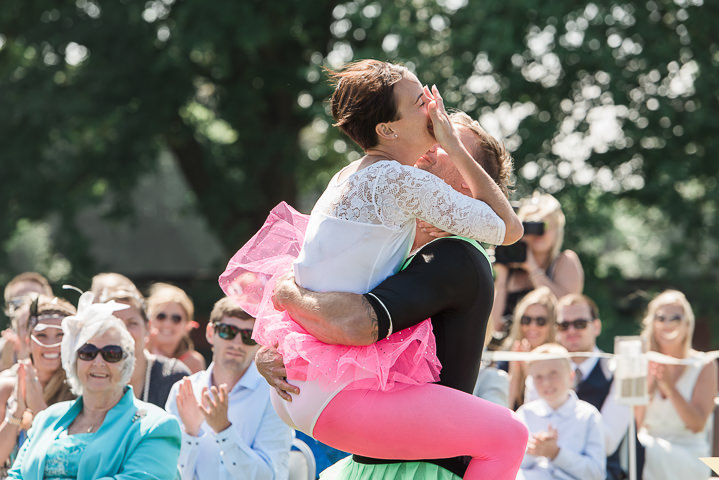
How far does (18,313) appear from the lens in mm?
5312

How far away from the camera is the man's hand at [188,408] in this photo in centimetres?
428

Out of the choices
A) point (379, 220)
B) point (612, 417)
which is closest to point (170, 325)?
point (612, 417)

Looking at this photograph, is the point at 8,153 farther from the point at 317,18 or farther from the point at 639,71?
the point at 639,71

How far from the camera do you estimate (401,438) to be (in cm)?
238

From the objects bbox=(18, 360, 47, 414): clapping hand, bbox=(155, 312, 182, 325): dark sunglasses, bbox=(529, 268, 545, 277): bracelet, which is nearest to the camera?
bbox=(18, 360, 47, 414): clapping hand

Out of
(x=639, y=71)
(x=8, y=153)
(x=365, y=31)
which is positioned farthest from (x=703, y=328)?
(x=8, y=153)

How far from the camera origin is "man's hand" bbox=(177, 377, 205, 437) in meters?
4.28

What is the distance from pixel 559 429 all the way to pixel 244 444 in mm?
1778

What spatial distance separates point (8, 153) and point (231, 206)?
3.56 metres

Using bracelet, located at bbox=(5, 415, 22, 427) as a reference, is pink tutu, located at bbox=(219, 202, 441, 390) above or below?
above

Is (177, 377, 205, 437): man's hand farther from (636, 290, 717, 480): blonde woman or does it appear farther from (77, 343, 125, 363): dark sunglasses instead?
(636, 290, 717, 480): blonde woman

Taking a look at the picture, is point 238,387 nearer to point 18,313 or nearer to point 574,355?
point 18,313

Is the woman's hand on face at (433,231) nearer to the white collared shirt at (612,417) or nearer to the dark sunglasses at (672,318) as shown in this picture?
the white collared shirt at (612,417)

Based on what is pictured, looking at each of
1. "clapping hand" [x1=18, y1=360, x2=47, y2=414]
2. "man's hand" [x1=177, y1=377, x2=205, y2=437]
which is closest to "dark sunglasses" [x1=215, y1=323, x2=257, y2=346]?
"man's hand" [x1=177, y1=377, x2=205, y2=437]
